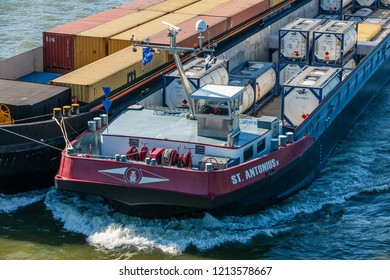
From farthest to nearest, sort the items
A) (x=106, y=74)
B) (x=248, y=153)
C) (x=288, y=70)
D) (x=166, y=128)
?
(x=288, y=70) < (x=106, y=74) < (x=166, y=128) < (x=248, y=153)

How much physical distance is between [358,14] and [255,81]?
78.3ft

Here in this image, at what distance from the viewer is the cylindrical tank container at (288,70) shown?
4616 cm

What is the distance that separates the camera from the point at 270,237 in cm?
3206

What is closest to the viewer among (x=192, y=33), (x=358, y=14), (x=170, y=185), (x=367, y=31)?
(x=170, y=185)

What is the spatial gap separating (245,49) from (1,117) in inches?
739

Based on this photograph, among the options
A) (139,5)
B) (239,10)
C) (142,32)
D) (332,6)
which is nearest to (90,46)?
(142,32)

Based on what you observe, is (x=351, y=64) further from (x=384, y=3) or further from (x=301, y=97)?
(x=384, y=3)

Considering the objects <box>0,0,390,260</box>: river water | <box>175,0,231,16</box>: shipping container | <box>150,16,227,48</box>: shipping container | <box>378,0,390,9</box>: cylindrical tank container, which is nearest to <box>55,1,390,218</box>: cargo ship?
<box>0,0,390,260</box>: river water

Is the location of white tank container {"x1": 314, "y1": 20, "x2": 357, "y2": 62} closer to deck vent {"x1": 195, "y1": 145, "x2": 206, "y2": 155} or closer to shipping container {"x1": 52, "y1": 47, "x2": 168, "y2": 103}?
shipping container {"x1": 52, "y1": 47, "x2": 168, "y2": 103}

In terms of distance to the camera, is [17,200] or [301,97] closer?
[17,200]

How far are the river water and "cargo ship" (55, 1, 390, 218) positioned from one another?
0.71m

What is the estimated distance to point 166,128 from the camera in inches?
1340

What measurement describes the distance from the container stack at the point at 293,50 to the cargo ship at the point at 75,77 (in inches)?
132

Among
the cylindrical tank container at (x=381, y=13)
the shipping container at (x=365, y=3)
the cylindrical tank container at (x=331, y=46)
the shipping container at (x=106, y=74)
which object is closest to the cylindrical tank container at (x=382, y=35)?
the cylindrical tank container at (x=381, y=13)
